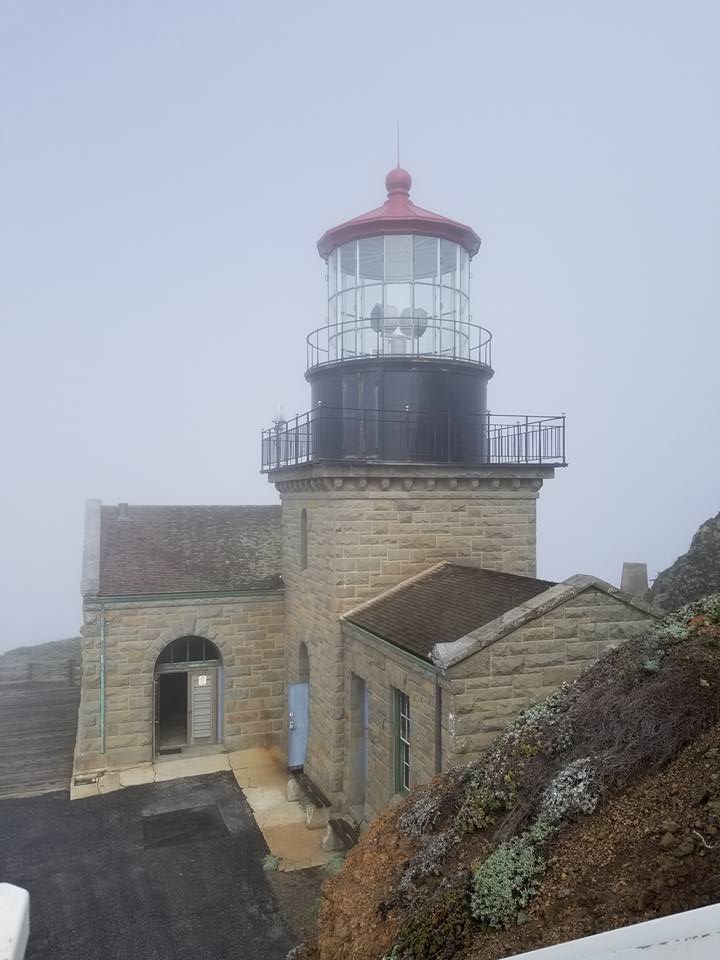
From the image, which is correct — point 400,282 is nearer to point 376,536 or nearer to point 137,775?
point 376,536

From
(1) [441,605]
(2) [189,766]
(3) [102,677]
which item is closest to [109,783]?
(2) [189,766]

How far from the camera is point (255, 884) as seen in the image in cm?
1048

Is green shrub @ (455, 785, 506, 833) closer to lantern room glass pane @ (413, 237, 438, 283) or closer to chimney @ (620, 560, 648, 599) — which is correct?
lantern room glass pane @ (413, 237, 438, 283)

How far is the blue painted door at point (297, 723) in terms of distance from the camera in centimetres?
1421

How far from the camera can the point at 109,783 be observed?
14.2 meters

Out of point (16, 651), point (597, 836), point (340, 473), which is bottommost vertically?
point (16, 651)

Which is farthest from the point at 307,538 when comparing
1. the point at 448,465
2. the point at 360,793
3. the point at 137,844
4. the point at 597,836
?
the point at 597,836

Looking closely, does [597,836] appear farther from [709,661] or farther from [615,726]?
[709,661]

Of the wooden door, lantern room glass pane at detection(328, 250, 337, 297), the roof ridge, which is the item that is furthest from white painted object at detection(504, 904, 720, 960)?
the wooden door

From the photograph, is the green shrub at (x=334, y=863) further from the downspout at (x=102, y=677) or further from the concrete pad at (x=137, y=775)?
the downspout at (x=102, y=677)

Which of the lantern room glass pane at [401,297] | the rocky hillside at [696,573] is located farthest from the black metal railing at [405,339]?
the rocky hillside at [696,573]

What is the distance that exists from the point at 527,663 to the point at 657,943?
7.85 meters

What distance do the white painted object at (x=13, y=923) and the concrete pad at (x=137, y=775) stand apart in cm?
1411

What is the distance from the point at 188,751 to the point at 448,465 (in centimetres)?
892
